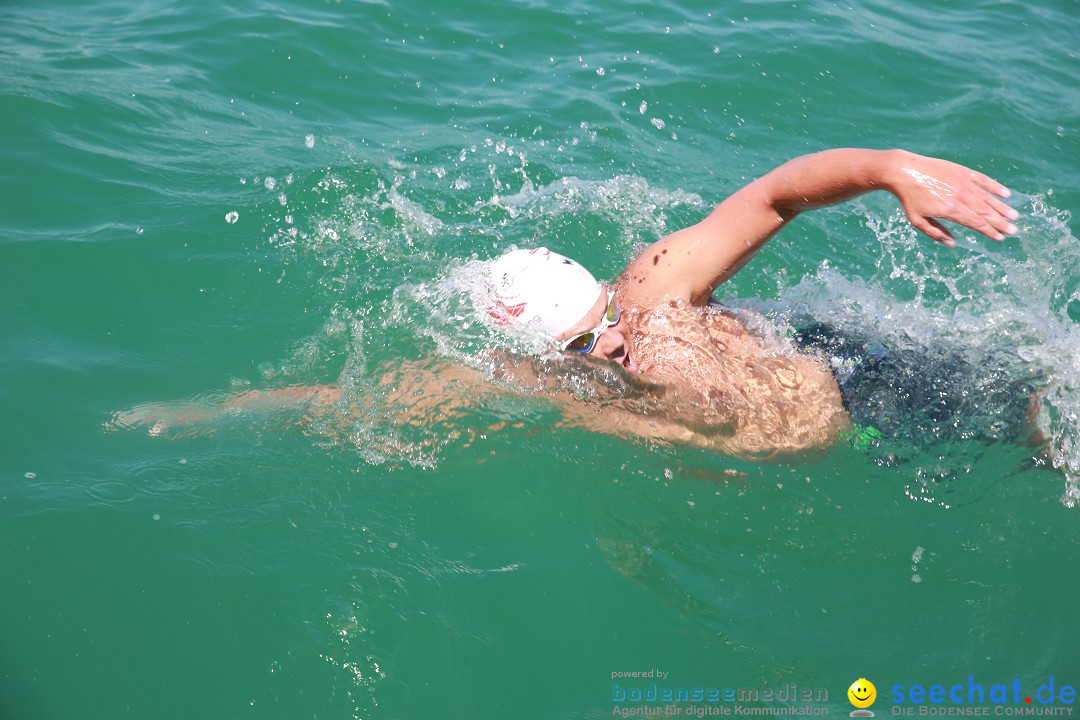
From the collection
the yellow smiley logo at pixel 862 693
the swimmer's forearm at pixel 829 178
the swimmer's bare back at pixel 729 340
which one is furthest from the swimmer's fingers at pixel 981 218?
the yellow smiley logo at pixel 862 693

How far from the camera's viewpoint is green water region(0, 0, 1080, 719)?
13.5ft

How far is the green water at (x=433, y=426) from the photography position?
411 centimetres

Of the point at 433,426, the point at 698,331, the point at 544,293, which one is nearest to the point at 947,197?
the point at 698,331

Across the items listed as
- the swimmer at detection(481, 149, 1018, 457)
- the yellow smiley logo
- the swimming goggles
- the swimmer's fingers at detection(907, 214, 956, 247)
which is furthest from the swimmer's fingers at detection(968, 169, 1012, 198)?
the yellow smiley logo

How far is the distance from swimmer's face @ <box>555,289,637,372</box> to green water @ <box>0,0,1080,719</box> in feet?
1.91

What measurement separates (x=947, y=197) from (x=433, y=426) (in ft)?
9.54

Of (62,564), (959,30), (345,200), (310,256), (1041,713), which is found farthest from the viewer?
(959,30)

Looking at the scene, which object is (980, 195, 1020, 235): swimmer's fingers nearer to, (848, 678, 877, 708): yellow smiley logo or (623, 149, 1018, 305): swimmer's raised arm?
(623, 149, 1018, 305): swimmer's raised arm

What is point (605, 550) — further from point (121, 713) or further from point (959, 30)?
point (959, 30)

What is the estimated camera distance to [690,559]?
4.55 m

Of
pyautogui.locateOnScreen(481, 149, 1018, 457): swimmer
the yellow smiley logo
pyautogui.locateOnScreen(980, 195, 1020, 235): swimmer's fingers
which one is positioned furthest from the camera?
pyautogui.locateOnScreen(481, 149, 1018, 457): swimmer

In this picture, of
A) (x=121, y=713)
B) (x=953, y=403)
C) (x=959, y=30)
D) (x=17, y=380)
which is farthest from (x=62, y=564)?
(x=959, y=30)

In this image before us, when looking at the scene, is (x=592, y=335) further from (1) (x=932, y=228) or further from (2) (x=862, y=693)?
(2) (x=862, y=693)

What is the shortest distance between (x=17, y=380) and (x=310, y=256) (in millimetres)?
2020
